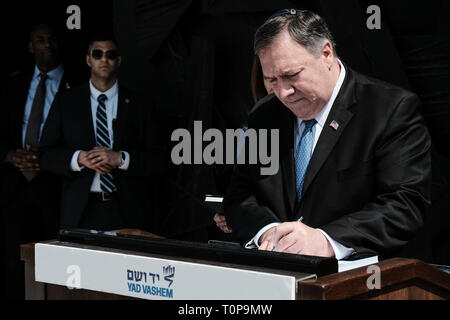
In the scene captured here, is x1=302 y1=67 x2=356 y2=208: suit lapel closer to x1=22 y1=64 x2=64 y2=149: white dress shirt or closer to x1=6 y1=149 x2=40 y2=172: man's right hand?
x1=6 y1=149 x2=40 y2=172: man's right hand

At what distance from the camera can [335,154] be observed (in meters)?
2.22

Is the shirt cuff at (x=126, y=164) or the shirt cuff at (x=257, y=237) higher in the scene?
the shirt cuff at (x=126, y=164)

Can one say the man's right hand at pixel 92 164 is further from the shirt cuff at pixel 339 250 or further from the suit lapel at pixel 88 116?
the shirt cuff at pixel 339 250

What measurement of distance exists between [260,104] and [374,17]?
1548 millimetres

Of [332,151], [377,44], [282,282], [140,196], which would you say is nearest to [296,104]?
[332,151]

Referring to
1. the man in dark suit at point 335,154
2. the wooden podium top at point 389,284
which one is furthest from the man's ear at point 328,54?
the wooden podium top at point 389,284

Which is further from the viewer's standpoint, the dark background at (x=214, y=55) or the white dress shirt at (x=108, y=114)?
the white dress shirt at (x=108, y=114)

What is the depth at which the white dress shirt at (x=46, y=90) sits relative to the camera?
189 inches

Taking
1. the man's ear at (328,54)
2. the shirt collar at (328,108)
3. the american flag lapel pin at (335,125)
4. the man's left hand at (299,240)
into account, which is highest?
the man's ear at (328,54)

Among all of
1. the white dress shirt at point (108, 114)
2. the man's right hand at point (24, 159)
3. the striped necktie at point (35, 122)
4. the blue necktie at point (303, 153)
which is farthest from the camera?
the striped necktie at point (35, 122)

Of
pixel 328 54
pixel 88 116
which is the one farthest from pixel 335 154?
pixel 88 116

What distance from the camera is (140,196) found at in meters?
4.45

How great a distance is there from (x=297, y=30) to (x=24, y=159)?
292cm

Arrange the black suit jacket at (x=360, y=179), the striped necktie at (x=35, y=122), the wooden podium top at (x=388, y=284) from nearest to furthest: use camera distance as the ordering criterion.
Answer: the wooden podium top at (x=388, y=284)
the black suit jacket at (x=360, y=179)
the striped necktie at (x=35, y=122)
